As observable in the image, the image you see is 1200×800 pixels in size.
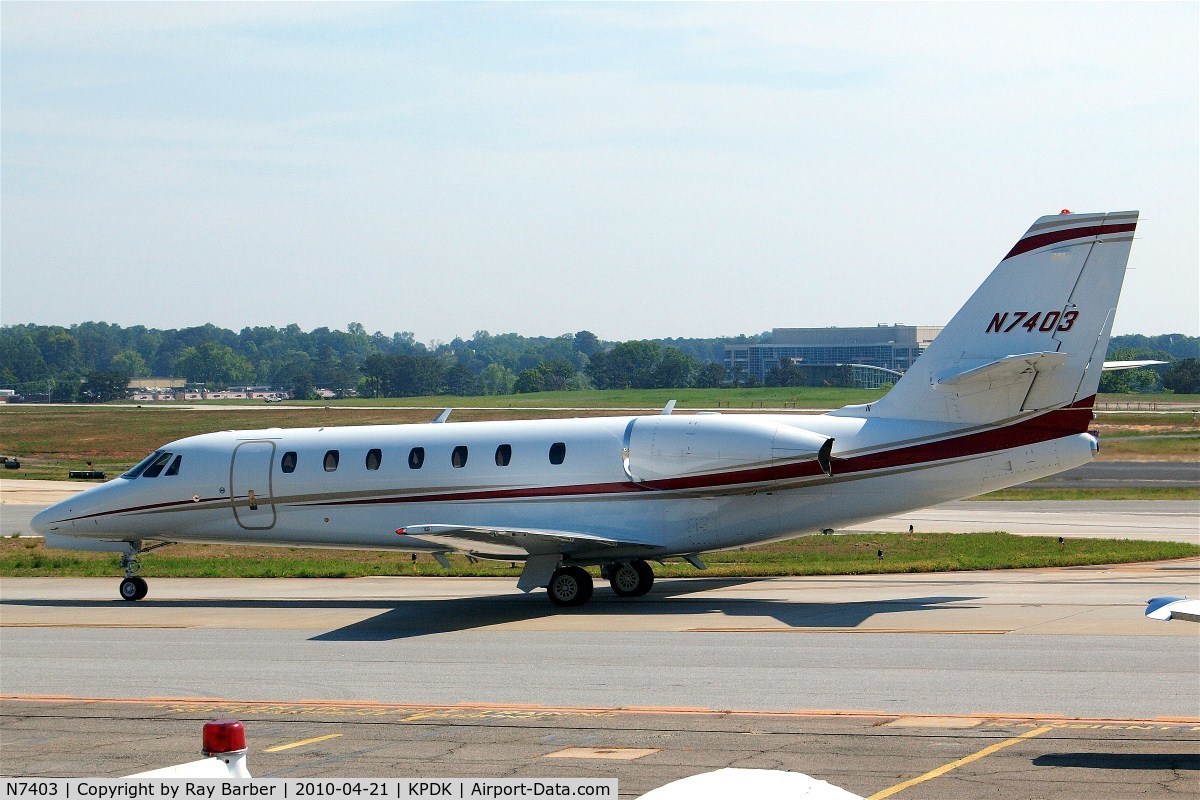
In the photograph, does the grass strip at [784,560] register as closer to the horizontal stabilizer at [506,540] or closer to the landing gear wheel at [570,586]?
the landing gear wheel at [570,586]

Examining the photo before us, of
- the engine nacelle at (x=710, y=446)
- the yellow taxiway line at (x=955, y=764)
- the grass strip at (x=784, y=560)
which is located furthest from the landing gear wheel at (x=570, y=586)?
the yellow taxiway line at (x=955, y=764)

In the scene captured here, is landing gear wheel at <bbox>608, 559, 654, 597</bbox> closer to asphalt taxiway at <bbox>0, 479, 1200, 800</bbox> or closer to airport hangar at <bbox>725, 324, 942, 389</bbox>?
asphalt taxiway at <bbox>0, 479, 1200, 800</bbox>

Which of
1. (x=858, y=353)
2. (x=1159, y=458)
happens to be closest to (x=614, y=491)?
(x=1159, y=458)

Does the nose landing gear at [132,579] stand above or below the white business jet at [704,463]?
below

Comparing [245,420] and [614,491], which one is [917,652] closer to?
[614,491]

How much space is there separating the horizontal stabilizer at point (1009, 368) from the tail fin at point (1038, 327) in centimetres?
2

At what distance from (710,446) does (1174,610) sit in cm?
1170

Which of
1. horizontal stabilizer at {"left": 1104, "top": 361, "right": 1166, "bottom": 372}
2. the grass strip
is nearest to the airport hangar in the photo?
the grass strip

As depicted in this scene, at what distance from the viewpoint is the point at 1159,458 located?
201 feet

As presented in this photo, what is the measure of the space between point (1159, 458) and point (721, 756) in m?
54.7

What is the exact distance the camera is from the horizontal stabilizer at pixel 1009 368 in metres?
21.0

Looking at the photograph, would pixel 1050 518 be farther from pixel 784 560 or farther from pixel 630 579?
pixel 630 579

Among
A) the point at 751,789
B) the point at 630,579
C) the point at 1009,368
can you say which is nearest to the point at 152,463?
the point at 630,579

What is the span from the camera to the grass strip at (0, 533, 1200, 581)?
27.5 metres
